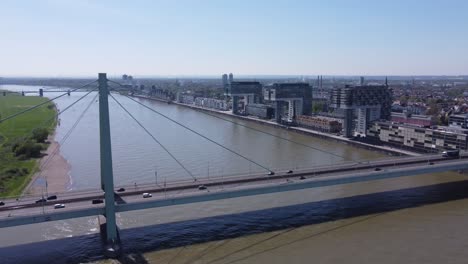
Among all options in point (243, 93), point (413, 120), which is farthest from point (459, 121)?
point (243, 93)

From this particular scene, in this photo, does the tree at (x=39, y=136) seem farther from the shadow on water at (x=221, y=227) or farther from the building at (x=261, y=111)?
the building at (x=261, y=111)


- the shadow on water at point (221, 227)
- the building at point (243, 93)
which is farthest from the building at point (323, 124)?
the shadow on water at point (221, 227)

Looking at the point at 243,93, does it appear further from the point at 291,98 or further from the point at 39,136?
the point at 39,136

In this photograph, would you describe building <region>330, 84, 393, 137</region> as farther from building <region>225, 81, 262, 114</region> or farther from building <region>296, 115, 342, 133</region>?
building <region>225, 81, 262, 114</region>

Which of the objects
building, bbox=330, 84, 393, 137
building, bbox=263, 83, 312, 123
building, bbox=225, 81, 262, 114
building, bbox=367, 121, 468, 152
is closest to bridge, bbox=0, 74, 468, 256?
building, bbox=367, 121, 468, 152

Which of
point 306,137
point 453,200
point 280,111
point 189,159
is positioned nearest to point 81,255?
point 189,159

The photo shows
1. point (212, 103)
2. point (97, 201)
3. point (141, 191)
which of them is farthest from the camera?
point (212, 103)

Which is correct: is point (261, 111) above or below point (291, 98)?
below
